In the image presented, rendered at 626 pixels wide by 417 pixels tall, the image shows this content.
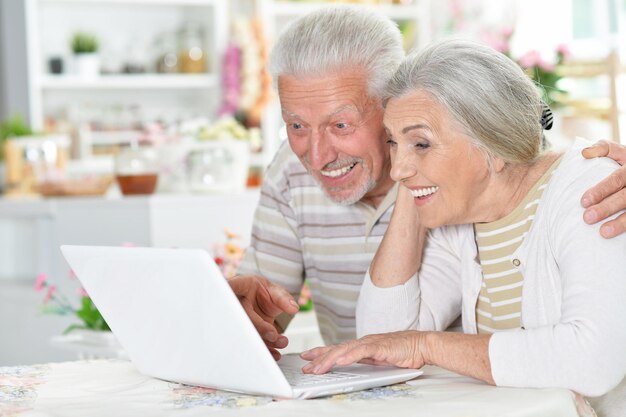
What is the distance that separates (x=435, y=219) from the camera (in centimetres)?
167

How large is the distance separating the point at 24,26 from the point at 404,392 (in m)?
4.39

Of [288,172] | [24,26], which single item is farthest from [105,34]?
[288,172]

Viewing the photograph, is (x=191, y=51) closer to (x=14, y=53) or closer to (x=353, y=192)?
(x=14, y=53)

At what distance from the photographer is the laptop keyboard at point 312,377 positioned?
135cm

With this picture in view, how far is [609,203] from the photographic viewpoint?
146cm

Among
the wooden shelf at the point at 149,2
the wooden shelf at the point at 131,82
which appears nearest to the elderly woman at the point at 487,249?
the wooden shelf at the point at 131,82

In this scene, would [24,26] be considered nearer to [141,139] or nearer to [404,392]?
[141,139]

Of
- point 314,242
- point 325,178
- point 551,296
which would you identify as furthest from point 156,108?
point 551,296

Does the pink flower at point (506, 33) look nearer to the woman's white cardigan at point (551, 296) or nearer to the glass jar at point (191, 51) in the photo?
the glass jar at point (191, 51)

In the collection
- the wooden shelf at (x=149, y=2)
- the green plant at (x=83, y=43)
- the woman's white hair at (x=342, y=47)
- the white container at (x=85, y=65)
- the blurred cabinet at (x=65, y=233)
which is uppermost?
the wooden shelf at (x=149, y=2)

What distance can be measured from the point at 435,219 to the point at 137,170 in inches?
72.6

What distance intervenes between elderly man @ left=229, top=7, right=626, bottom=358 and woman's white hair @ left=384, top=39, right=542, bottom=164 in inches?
12.1

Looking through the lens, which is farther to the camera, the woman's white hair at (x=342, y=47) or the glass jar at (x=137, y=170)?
the glass jar at (x=137, y=170)

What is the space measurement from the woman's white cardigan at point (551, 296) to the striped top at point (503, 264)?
19 mm
